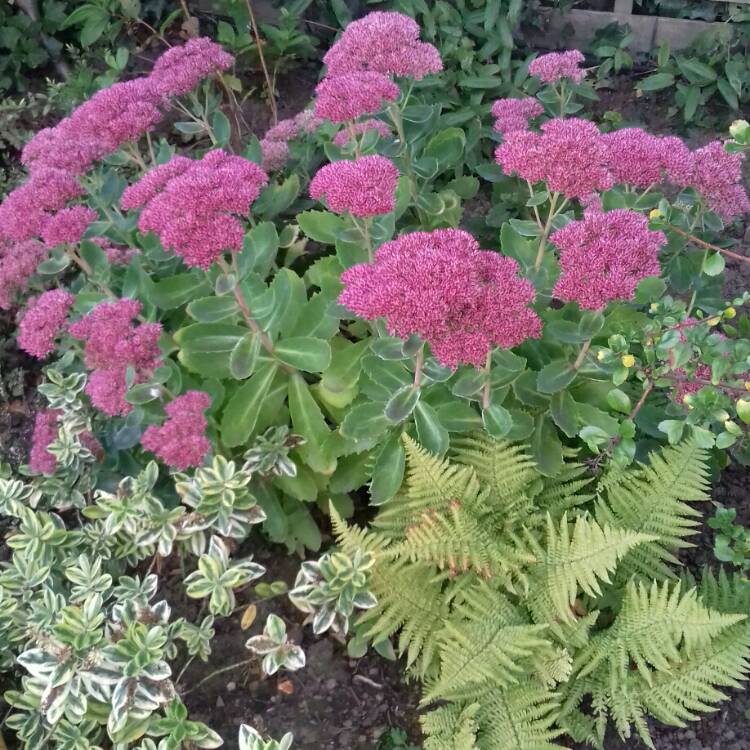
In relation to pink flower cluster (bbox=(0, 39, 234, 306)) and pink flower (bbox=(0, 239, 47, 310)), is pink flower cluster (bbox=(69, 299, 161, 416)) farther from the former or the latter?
pink flower (bbox=(0, 239, 47, 310))

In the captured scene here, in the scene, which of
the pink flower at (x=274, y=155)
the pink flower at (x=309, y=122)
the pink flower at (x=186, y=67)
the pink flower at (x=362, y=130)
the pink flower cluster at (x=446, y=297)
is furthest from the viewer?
the pink flower at (x=309, y=122)

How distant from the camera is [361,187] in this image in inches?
81.4

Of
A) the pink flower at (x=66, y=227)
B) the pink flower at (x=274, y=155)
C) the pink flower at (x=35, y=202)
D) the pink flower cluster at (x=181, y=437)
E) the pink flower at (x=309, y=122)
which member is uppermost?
the pink flower at (x=35, y=202)

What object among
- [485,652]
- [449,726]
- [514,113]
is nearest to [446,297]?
[485,652]

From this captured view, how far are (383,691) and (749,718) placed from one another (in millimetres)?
1036

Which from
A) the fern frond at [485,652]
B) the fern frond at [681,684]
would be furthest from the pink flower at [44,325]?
the fern frond at [681,684]

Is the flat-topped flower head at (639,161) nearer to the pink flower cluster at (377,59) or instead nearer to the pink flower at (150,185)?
the pink flower cluster at (377,59)

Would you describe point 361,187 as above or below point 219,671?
above

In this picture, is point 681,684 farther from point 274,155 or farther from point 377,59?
point 274,155

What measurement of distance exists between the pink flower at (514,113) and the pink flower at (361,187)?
896mm

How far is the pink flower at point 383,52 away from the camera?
261 cm

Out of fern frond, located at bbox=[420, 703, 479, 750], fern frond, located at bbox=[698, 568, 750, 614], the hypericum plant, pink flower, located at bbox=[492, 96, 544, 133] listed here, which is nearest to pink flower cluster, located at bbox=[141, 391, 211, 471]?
the hypericum plant

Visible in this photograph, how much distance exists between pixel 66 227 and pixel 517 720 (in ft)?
6.08

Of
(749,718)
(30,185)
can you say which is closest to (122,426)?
(30,185)
